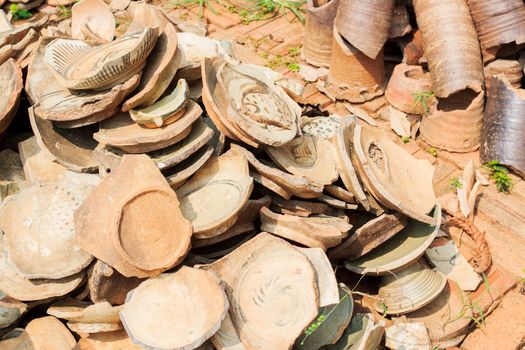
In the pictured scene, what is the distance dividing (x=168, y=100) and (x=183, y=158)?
376mm

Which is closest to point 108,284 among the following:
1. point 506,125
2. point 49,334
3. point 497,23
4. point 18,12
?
point 49,334

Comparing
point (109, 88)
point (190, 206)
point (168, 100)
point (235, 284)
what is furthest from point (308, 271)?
point (109, 88)

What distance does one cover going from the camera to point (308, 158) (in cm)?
331

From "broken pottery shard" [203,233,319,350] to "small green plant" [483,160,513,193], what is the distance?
198cm

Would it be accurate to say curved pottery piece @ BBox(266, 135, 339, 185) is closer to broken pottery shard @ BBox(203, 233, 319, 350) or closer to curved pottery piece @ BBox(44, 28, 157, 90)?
broken pottery shard @ BBox(203, 233, 319, 350)

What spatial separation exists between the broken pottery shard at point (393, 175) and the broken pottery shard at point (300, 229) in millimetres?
377

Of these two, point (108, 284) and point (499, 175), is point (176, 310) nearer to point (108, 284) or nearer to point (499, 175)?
point (108, 284)

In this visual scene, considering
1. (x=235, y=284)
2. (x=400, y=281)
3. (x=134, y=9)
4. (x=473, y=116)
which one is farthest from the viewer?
(x=473, y=116)

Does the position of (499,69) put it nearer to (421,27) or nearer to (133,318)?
(421,27)

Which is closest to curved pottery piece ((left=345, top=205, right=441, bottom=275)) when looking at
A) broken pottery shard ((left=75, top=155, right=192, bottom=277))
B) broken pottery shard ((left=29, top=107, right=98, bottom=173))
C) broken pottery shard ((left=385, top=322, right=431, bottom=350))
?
broken pottery shard ((left=385, top=322, right=431, bottom=350))

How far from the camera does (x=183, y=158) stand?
2943 millimetres

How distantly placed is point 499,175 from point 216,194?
2158 millimetres

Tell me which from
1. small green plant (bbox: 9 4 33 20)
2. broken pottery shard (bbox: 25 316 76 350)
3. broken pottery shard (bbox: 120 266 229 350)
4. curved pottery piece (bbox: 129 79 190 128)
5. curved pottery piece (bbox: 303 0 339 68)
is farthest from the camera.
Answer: small green plant (bbox: 9 4 33 20)

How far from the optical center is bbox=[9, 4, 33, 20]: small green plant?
5.62 metres
